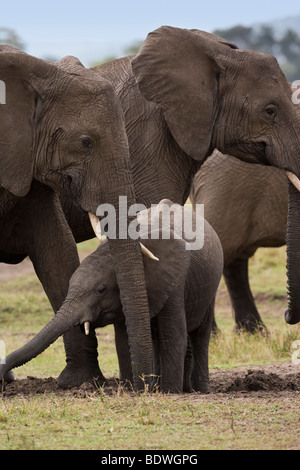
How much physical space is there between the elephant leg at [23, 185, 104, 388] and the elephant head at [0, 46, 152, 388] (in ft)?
1.52

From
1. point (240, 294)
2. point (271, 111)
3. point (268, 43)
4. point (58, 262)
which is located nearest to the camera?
point (58, 262)

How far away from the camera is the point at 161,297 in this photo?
21.0 feet

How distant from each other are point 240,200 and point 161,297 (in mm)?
3508

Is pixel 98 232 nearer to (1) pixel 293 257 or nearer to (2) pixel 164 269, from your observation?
(2) pixel 164 269

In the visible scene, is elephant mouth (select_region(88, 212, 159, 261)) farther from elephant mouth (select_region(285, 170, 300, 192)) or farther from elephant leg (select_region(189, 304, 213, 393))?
elephant mouth (select_region(285, 170, 300, 192))

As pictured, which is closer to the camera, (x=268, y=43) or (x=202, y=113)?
(x=202, y=113)

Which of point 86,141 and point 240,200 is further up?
point 86,141

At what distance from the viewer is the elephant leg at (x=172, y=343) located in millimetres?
6430

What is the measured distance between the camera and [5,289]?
13555 millimetres

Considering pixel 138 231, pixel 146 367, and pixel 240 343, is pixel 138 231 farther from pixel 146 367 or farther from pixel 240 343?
pixel 240 343

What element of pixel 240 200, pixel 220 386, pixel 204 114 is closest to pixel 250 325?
pixel 240 200

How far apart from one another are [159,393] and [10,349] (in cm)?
379

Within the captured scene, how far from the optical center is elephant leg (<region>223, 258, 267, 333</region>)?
10.6 m
